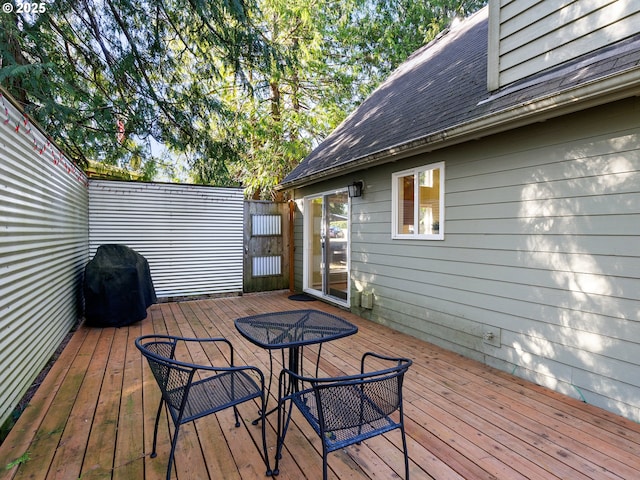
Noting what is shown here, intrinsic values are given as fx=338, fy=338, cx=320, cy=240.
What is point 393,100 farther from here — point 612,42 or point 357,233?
point 612,42

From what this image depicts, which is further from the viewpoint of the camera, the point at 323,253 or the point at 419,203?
the point at 323,253

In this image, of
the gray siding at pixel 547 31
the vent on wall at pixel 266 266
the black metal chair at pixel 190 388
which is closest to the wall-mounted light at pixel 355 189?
the gray siding at pixel 547 31

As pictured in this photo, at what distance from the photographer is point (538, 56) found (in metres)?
2.83

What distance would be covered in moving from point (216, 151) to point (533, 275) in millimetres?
4486

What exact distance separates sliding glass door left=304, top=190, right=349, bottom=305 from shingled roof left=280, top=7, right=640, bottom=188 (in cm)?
58

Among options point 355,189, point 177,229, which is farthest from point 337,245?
point 177,229

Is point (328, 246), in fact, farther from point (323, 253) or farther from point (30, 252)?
point (30, 252)

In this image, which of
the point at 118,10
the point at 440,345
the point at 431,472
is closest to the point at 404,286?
the point at 440,345

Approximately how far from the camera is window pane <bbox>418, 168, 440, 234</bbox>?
12.7 ft

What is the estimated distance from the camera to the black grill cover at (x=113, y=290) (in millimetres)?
4418

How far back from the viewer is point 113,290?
4.48m

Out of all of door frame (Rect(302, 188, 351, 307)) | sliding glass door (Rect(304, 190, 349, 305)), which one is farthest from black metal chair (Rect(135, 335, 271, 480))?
sliding glass door (Rect(304, 190, 349, 305))

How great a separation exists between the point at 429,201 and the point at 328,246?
8.03ft

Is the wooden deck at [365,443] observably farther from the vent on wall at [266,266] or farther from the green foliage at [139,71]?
the vent on wall at [266,266]
